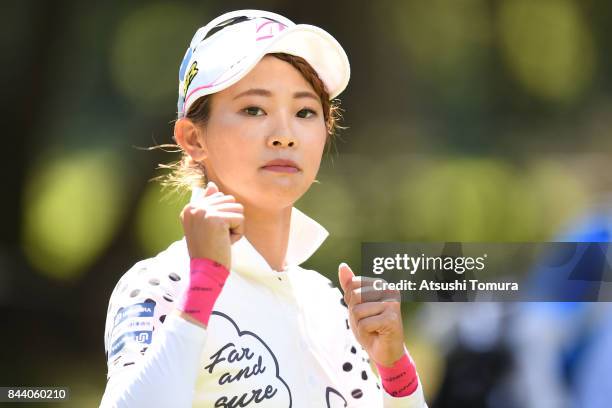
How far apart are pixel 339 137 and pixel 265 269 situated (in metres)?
0.63

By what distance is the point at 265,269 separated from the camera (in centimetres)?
131

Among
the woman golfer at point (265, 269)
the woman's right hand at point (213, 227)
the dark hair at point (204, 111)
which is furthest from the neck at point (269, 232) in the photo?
the woman's right hand at point (213, 227)

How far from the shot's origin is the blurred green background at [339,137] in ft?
6.07

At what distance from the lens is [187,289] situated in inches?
42.3

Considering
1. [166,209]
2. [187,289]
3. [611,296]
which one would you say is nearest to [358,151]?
[166,209]

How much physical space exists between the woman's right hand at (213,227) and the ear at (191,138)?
265mm

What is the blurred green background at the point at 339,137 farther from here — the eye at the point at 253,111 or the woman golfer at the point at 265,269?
the eye at the point at 253,111

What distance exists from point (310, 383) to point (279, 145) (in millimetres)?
347

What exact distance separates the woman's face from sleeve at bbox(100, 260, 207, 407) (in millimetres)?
182

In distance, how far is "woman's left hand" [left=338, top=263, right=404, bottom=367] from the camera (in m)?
1.25

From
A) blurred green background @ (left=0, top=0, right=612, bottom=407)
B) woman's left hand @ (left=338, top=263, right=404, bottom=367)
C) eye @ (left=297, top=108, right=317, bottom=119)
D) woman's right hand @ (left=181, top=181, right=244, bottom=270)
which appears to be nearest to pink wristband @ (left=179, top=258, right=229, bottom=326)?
woman's right hand @ (left=181, top=181, right=244, bottom=270)

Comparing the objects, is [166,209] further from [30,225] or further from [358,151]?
[358,151]

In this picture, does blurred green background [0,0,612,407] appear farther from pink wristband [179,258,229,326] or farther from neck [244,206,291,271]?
pink wristband [179,258,229,326]

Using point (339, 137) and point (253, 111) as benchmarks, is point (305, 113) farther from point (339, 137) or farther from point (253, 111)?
point (339, 137)
